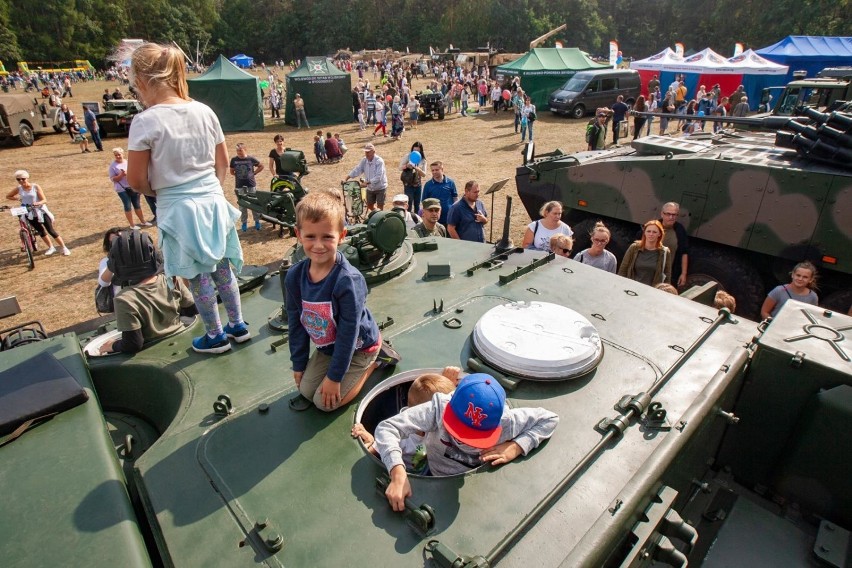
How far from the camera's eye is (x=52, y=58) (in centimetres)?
5669

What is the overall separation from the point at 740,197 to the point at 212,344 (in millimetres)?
6356

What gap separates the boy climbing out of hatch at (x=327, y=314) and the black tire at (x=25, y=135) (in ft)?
76.0

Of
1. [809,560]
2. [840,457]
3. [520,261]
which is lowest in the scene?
[809,560]

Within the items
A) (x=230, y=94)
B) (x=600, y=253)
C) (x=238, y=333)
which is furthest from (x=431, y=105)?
(x=238, y=333)

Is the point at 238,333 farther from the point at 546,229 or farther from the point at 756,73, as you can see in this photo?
the point at 756,73

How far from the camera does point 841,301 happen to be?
20.8ft

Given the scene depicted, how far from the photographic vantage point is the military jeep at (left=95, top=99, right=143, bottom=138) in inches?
859

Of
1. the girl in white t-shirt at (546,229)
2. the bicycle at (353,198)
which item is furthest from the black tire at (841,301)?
the bicycle at (353,198)

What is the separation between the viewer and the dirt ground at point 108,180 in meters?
8.84

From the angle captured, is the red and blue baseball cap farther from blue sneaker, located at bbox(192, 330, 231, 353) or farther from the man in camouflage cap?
the man in camouflage cap

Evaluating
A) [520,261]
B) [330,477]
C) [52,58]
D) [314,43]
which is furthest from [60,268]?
[314,43]

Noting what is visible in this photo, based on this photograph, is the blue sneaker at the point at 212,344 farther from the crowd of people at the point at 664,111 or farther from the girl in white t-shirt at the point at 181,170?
the crowd of people at the point at 664,111

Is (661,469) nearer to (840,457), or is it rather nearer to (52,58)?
(840,457)

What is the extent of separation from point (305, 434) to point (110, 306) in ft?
9.35
